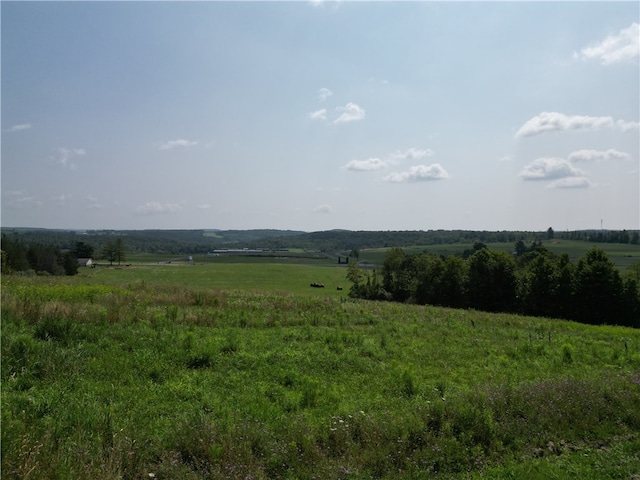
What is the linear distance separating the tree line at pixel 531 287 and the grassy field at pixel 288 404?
126 ft

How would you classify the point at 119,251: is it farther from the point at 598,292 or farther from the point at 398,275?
the point at 598,292

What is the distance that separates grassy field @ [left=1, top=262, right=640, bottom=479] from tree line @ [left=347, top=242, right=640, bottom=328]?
126 feet

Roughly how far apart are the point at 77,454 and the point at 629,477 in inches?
302

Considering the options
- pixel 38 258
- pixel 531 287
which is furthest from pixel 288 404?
pixel 38 258

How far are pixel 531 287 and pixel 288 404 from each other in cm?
5221

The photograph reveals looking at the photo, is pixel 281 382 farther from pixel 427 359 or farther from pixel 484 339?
pixel 484 339

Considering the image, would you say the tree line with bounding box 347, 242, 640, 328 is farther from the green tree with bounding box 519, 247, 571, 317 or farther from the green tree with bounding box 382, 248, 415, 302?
the green tree with bounding box 382, 248, 415, 302

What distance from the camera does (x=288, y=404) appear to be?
7891 millimetres

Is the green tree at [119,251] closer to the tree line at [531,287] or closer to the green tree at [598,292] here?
the tree line at [531,287]

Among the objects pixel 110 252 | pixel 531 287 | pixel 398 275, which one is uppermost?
pixel 531 287

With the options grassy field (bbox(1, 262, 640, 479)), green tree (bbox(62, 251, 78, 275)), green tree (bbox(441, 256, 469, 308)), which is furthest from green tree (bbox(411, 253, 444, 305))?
green tree (bbox(62, 251, 78, 275))

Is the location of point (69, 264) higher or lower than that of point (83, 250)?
lower

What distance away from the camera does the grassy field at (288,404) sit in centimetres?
556

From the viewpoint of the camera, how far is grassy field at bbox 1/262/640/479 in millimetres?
5562
